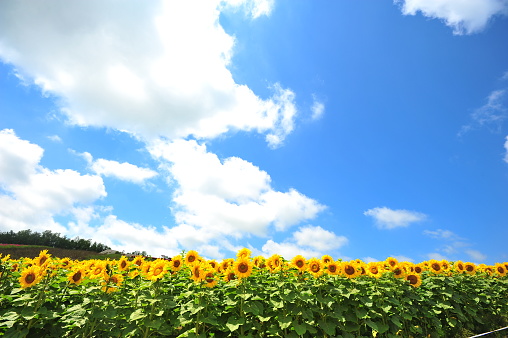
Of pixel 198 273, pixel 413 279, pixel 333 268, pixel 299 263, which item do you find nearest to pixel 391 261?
pixel 413 279

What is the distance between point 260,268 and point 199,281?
2.12 meters

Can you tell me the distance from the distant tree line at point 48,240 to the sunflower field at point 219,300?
61.2 metres

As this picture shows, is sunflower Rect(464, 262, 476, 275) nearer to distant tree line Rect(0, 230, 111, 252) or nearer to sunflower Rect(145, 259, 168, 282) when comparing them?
sunflower Rect(145, 259, 168, 282)

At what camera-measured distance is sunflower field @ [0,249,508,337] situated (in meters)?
6.65

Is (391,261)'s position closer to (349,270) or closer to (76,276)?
(349,270)

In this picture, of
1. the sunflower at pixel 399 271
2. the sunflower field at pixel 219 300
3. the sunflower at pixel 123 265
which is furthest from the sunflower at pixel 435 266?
the sunflower at pixel 123 265

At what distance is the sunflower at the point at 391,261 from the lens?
9656mm

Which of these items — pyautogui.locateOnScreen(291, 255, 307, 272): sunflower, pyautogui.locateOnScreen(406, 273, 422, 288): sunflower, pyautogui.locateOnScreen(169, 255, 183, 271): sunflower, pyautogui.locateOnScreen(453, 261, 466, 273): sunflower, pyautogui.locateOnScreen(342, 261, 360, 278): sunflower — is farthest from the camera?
pyautogui.locateOnScreen(453, 261, 466, 273): sunflower

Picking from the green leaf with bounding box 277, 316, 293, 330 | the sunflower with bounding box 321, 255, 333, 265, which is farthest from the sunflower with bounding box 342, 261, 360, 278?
the green leaf with bounding box 277, 316, 293, 330

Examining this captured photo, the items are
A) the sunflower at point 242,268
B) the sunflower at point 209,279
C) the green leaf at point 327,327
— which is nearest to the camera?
the green leaf at point 327,327

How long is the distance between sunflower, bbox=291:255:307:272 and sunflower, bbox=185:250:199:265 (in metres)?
2.57

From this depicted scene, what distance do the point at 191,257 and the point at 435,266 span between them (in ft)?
30.0

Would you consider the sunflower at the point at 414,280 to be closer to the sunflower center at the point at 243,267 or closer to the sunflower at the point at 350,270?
the sunflower at the point at 350,270

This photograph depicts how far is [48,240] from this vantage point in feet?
262
